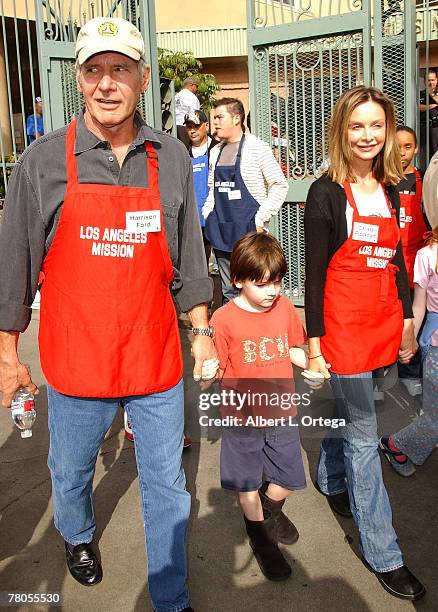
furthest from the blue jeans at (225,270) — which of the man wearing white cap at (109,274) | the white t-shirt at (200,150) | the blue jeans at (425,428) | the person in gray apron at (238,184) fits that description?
the man wearing white cap at (109,274)

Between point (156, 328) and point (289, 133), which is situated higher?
point (289, 133)

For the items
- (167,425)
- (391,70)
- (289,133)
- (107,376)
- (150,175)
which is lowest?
(167,425)

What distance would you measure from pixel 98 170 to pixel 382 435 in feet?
8.09

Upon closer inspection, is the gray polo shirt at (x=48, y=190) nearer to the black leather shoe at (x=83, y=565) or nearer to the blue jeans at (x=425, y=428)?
the black leather shoe at (x=83, y=565)

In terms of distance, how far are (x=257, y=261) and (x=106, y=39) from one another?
1.06 metres

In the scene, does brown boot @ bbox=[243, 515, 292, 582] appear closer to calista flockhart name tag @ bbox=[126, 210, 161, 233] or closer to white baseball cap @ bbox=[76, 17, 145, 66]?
calista flockhart name tag @ bbox=[126, 210, 161, 233]

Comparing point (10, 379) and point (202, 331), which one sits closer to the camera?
point (10, 379)

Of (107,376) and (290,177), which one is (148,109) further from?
(107,376)

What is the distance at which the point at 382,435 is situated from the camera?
402 centimetres

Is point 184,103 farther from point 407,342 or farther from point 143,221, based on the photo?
point 143,221

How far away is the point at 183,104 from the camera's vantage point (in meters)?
8.51

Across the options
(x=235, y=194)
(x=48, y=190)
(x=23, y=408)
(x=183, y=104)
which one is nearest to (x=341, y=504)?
(x=23, y=408)

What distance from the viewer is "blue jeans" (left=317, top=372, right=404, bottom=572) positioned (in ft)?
9.14

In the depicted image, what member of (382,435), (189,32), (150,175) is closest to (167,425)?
(150,175)
